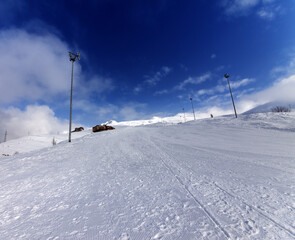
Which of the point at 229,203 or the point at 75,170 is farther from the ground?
the point at 75,170

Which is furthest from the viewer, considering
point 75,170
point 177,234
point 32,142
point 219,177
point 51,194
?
point 32,142

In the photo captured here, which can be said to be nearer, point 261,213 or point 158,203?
point 261,213

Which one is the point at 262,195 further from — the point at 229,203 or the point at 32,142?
the point at 32,142

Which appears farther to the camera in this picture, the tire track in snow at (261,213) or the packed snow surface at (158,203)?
the packed snow surface at (158,203)

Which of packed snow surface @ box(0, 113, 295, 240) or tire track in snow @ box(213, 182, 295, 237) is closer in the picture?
tire track in snow @ box(213, 182, 295, 237)

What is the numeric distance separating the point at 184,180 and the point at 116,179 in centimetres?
226

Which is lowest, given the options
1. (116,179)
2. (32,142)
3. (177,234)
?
(177,234)

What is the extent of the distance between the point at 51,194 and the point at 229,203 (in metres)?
4.69

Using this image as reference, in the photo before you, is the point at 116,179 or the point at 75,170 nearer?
the point at 116,179

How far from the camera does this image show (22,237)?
2.35m

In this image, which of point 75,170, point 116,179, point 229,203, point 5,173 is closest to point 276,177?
point 229,203

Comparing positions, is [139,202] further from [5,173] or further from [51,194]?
[5,173]

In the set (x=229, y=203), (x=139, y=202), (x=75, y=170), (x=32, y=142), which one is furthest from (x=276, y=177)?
(x=32, y=142)

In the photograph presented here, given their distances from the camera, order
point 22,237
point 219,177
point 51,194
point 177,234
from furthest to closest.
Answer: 1. point 219,177
2. point 51,194
3. point 22,237
4. point 177,234
